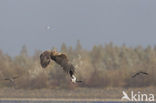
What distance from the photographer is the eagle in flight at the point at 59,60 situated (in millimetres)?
6039

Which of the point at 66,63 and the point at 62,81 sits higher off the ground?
the point at 66,63

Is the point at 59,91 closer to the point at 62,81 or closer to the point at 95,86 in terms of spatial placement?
the point at 62,81

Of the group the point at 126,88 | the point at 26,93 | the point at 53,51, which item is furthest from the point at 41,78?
the point at 53,51

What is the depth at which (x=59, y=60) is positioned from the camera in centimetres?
610

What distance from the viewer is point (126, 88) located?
6388 cm

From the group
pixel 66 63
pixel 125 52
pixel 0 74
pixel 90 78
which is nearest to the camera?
pixel 66 63

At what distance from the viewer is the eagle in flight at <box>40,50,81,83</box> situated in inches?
238

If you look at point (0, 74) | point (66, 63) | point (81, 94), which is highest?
point (66, 63)

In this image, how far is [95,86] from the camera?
67125mm

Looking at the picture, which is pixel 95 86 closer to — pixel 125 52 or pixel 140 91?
pixel 140 91

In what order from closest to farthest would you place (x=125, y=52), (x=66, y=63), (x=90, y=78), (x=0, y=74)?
1. (x=66, y=63)
2. (x=0, y=74)
3. (x=90, y=78)
4. (x=125, y=52)

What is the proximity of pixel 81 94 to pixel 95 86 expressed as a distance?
2923 mm

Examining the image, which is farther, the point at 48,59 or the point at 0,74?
the point at 0,74

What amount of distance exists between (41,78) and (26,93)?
3.57 meters
